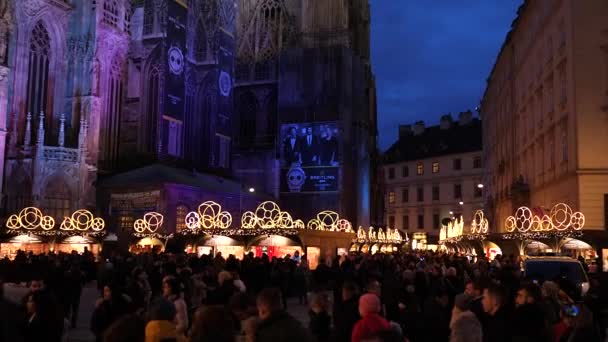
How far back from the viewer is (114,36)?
148 feet

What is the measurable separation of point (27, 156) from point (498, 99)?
33.4 metres

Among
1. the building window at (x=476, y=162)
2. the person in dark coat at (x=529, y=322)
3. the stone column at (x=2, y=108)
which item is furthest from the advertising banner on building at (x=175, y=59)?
the person in dark coat at (x=529, y=322)

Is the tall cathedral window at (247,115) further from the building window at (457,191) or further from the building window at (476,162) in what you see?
the building window at (476,162)

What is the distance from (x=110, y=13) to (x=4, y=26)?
9.48 m

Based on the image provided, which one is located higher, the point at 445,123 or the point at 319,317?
the point at 445,123

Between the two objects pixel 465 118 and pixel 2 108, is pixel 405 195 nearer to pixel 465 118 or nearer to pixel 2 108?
pixel 465 118

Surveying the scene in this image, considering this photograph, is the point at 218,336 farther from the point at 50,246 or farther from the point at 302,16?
the point at 302,16

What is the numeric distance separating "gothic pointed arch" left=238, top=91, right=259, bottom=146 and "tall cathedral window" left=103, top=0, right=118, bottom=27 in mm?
18831

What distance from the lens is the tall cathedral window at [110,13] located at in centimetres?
4453

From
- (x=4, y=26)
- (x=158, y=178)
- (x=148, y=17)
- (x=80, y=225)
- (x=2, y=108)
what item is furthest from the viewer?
(x=148, y=17)

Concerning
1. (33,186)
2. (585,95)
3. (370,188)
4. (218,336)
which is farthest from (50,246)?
(370,188)

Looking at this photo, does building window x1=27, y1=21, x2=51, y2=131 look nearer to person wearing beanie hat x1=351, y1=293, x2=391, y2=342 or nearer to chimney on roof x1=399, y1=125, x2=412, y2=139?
person wearing beanie hat x1=351, y1=293, x2=391, y2=342

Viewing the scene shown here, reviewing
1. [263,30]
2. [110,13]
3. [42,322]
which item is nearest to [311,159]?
[263,30]

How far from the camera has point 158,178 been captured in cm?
4178
